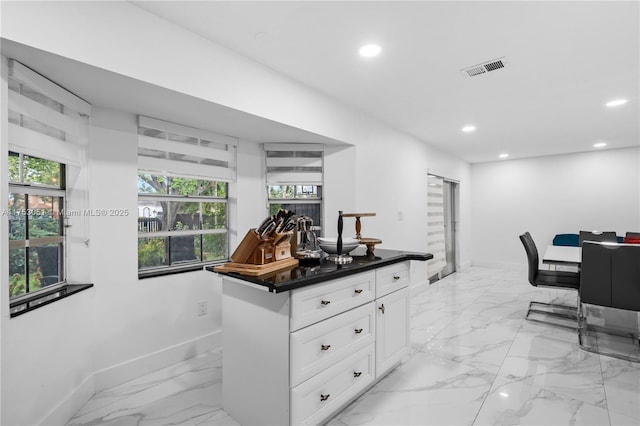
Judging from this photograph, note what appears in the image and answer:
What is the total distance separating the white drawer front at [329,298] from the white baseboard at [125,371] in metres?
1.53

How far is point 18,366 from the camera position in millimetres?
1577

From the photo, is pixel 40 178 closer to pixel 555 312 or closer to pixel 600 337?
pixel 600 337

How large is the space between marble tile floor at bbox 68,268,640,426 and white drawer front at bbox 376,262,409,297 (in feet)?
2.26

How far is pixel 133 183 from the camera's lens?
246 cm

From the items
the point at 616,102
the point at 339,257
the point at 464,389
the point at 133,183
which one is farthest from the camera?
the point at 616,102

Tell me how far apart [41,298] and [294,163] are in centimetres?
240

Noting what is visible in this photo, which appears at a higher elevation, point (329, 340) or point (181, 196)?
point (181, 196)

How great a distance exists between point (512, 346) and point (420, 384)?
4.08 feet

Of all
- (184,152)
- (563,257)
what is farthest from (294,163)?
(563,257)

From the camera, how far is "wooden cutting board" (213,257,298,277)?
1672 mm

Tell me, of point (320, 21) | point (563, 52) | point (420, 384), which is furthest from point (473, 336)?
point (320, 21)

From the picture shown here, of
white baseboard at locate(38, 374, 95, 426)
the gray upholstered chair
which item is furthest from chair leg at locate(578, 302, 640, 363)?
white baseboard at locate(38, 374, 95, 426)

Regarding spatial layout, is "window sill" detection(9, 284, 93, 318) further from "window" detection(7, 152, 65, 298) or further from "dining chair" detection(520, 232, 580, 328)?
"dining chair" detection(520, 232, 580, 328)

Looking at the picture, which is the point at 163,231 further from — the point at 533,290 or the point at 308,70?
the point at 533,290
